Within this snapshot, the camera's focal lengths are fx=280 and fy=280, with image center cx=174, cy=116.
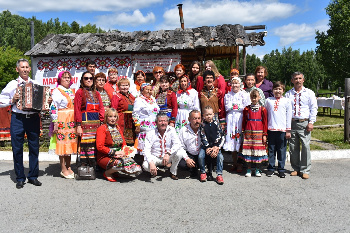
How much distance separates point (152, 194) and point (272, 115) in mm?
2647

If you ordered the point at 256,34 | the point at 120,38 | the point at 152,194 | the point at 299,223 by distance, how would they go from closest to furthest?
the point at 299,223 → the point at 152,194 → the point at 256,34 → the point at 120,38

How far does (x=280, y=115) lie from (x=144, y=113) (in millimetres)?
2551

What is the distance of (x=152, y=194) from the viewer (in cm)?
436

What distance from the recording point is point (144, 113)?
536cm

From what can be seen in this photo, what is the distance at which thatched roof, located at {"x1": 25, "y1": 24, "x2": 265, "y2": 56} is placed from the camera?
8531mm

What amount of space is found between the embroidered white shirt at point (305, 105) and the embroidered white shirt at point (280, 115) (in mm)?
142

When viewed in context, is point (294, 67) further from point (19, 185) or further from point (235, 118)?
point (19, 185)

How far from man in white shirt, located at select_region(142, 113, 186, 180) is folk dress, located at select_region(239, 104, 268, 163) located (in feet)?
4.03

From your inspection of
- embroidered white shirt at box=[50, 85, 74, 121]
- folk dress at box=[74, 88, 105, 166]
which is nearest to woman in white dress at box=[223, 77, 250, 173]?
folk dress at box=[74, 88, 105, 166]

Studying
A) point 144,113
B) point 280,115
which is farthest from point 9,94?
point 280,115

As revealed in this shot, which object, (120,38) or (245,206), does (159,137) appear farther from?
(120,38)

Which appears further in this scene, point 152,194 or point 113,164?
point 113,164

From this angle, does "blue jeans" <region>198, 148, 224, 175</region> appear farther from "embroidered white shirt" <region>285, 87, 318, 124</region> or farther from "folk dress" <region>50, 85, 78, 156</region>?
"folk dress" <region>50, 85, 78, 156</region>

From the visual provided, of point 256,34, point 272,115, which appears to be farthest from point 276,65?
point 272,115
